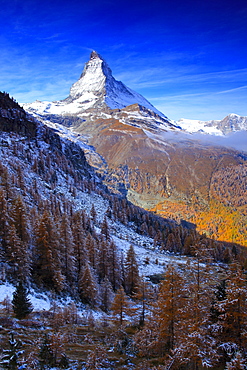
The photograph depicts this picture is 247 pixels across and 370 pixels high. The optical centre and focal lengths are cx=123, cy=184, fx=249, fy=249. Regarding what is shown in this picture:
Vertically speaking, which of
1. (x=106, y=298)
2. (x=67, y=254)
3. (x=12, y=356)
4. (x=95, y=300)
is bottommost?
(x=95, y=300)

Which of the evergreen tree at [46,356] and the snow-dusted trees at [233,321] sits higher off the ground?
the snow-dusted trees at [233,321]

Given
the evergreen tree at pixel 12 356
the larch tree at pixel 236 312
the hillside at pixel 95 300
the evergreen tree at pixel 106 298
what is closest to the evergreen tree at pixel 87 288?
the hillside at pixel 95 300

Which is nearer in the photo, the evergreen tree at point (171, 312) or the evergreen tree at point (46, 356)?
the evergreen tree at point (46, 356)

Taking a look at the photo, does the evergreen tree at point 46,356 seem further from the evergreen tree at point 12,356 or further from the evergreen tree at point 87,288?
the evergreen tree at point 87,288

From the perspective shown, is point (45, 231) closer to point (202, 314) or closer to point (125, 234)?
point (202, 314)

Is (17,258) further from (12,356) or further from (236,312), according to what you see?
(236,312)

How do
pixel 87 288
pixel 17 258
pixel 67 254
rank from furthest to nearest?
1. pixel 67 254
2. pixel 87 288
3. pixel 17 258

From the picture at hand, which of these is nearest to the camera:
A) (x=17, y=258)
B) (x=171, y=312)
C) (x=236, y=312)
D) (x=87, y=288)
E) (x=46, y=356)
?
(x=46, y=356)

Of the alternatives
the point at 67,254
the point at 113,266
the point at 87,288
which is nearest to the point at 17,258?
the point at 67,254

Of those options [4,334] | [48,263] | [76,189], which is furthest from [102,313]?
[76,189]

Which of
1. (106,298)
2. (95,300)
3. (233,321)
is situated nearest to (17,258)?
(95,300)

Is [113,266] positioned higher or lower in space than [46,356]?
lower

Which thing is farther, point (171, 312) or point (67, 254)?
point (67, 254)

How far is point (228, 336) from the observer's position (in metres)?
17.3
